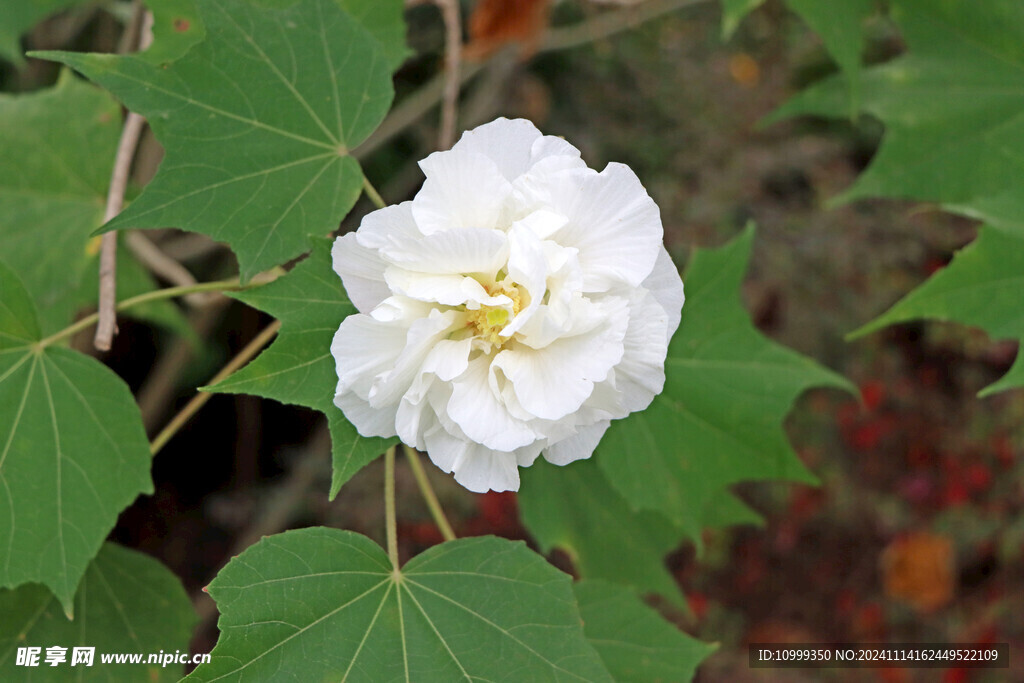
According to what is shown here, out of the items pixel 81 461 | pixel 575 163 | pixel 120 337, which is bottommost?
pixel 120 337

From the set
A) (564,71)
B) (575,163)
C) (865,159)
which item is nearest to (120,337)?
(564,71)

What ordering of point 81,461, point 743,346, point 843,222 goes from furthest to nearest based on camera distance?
point 843,222 → point 743,346 → point 81,461

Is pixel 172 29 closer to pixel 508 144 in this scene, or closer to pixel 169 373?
pixel 508 144

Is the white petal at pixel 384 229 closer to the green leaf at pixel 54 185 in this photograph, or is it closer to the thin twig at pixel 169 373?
the green leaf at pixel 54 185

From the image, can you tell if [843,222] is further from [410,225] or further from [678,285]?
[410,225]

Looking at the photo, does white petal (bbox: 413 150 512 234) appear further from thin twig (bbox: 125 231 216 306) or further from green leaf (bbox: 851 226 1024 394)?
thin twig (bbox: 125 231 216 306)

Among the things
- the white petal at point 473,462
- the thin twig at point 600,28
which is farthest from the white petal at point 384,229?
the thin twig at point 600,28

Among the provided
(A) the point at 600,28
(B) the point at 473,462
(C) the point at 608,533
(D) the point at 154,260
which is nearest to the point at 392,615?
(B) the point at 473,462
